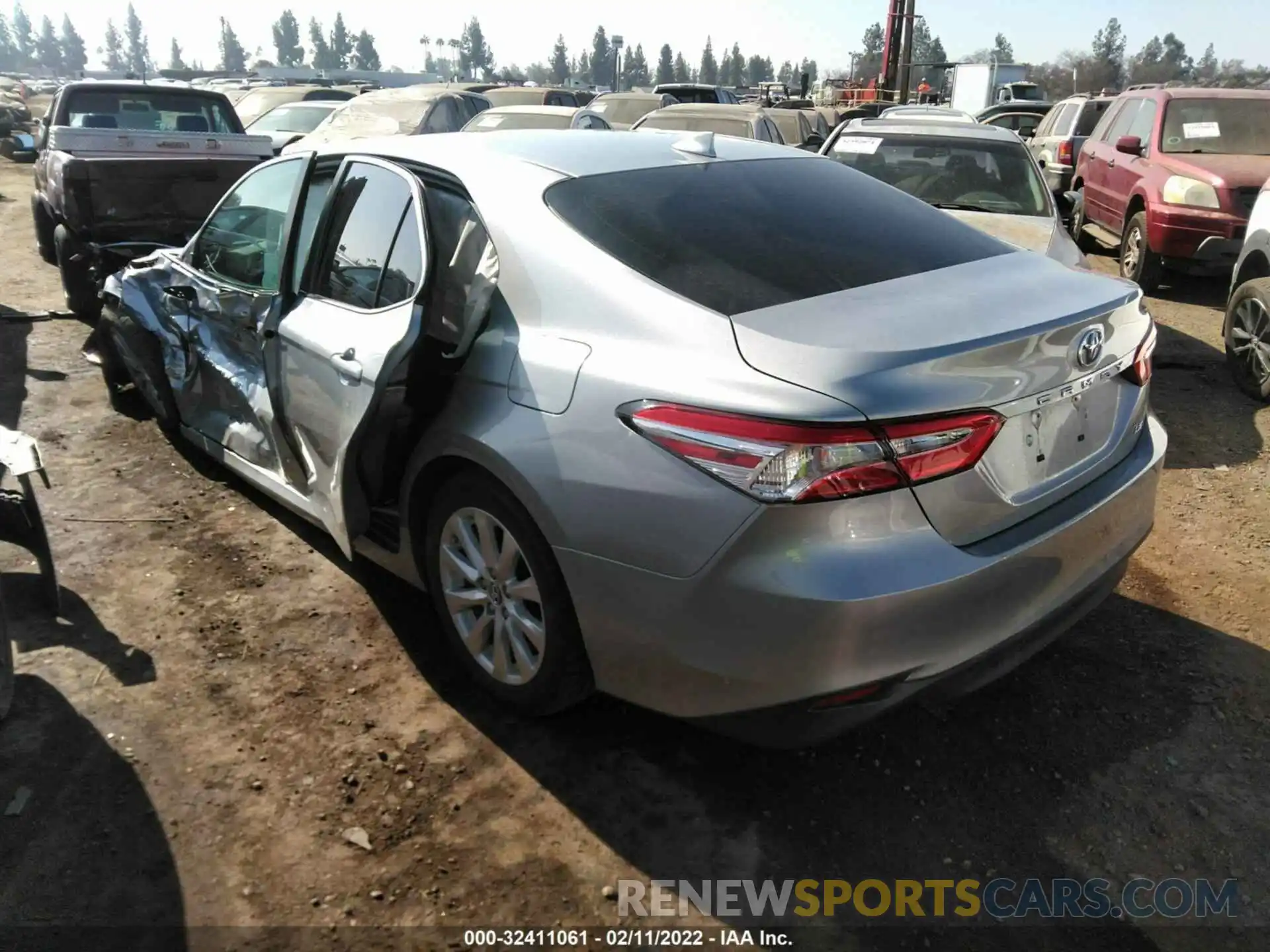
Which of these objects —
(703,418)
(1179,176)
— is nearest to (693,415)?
(703,418)

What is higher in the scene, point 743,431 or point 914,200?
point 914,200

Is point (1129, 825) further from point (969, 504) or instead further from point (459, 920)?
point (459, 920)

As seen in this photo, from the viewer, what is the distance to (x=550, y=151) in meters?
3.27

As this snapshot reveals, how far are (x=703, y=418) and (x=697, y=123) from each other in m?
9.79

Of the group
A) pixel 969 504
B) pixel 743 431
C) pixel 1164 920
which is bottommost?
pixel 1164 920

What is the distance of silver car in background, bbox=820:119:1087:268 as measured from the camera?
6797 millimetres

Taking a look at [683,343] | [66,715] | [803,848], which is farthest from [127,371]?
[803,848]

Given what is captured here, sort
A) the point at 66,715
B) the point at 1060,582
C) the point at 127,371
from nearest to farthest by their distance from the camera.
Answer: the point at 1060,582 < the point at 66,715 < the point at 127,371

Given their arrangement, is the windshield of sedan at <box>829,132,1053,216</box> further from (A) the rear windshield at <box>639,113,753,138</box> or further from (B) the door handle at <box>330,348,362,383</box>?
(B) the door handle at <box>330,348,362,383</box>

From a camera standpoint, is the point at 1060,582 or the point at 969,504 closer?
the point at 969,504

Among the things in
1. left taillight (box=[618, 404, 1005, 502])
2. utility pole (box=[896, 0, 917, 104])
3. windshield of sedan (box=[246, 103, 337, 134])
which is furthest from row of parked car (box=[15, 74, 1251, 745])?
utility pole (box=[896, 0, 917, 104])

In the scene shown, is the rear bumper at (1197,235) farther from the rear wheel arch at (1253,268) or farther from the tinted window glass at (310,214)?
the tinted window glass at (310,214)

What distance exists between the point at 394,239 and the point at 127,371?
3.07 m

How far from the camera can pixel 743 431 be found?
Answer: 227 cm
